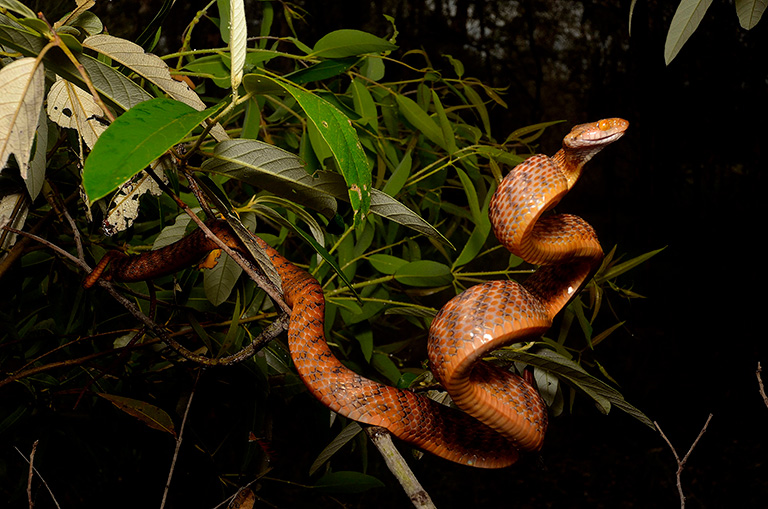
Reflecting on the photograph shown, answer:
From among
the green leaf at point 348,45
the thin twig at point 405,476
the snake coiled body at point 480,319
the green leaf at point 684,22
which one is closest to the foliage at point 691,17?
the green leaf at point 684,22

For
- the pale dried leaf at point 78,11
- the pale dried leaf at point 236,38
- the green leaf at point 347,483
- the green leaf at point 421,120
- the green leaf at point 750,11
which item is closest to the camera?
the pale dried leaf at point 236,38

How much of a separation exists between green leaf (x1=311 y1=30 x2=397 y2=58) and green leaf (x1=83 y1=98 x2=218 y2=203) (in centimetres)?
49

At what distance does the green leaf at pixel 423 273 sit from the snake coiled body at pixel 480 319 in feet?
0.71

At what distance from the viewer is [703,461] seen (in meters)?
3.65

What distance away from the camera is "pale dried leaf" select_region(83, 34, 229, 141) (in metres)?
0.52

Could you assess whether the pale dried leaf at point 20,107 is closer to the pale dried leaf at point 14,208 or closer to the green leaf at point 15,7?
the green leaf at point 15,7

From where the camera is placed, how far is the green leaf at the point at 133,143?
0.33 m

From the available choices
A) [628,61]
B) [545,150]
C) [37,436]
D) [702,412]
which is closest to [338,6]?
[545,150]

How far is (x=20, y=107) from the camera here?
371mm

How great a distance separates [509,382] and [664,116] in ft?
11.5

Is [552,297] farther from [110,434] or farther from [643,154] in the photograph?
[643,154]

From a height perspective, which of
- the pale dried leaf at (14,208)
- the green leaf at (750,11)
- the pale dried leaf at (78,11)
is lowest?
the pale dried leaf at (14,208)

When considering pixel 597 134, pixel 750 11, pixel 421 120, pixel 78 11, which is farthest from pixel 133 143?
pixel 421 120

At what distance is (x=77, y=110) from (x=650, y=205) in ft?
12.8
